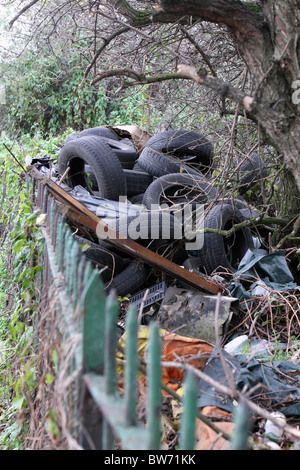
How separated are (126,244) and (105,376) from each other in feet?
9.94

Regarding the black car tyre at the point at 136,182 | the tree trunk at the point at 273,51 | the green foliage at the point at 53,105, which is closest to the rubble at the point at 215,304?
the black car tyre at the point at 136,182

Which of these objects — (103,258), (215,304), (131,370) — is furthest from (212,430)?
(103,258)

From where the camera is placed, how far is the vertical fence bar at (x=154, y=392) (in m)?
1.04

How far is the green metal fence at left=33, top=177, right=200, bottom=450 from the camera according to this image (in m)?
1.06

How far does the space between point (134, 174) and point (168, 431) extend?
4.09 m

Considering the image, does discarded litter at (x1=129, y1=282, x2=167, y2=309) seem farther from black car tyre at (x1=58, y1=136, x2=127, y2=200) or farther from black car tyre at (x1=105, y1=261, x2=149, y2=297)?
black car tyre at (x1=58, y1=136, x2=127, y2=200)

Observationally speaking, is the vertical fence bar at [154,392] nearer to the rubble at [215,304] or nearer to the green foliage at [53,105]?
the rubble at [215,304]

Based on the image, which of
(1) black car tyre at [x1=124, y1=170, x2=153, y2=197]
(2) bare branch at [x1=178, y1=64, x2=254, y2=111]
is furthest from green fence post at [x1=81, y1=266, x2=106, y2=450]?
(1) black car tyre at [x1=124, y1=170, x2=153, y2=197]

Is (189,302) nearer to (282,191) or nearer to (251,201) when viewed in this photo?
(282,191)

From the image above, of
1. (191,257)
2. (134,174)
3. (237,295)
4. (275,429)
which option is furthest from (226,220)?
(275,429)

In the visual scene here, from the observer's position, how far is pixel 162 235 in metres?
4.75

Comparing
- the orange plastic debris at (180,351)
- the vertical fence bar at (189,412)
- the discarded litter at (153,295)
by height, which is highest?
the discarded litter at (153,295)

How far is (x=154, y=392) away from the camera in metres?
1.07

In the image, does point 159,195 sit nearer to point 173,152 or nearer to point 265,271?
point 173,152
